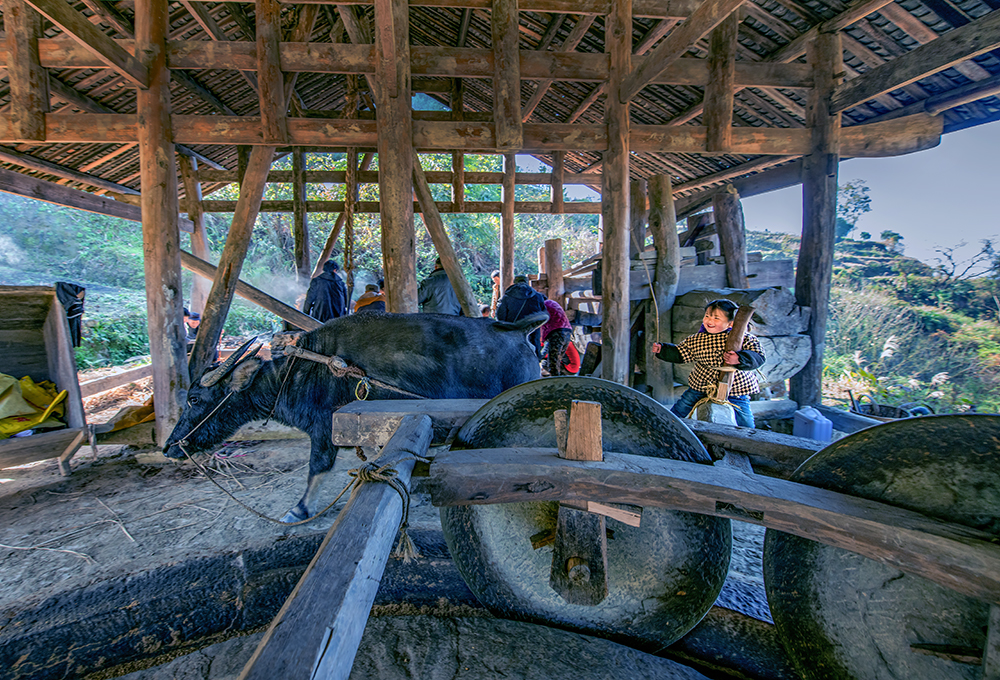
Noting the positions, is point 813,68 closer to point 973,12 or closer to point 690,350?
point 973,12

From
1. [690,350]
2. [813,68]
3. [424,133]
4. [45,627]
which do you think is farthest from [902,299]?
[45,627]

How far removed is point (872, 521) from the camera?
1.10 m

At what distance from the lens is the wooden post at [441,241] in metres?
4.38

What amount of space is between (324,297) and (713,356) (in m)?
5.20

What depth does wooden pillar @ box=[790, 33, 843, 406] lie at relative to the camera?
425 cm

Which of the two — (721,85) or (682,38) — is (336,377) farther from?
(721,85)

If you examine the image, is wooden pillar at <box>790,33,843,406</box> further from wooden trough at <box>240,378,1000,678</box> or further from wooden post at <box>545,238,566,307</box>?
wooden post at <box>545,238,566,307</box>

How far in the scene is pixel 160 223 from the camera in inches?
150

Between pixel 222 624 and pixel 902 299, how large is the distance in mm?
15370

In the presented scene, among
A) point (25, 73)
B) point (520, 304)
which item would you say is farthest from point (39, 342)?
point (520, 304)

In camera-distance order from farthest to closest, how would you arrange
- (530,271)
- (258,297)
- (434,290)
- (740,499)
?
(530,271) < (434,290) < (258,297) < (740,499)

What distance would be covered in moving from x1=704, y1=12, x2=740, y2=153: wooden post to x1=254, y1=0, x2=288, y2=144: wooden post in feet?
13.9

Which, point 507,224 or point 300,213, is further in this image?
point 300,213

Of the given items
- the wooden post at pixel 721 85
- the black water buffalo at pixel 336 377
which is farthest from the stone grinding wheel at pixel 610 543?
the wooden post at pixel 721 85
